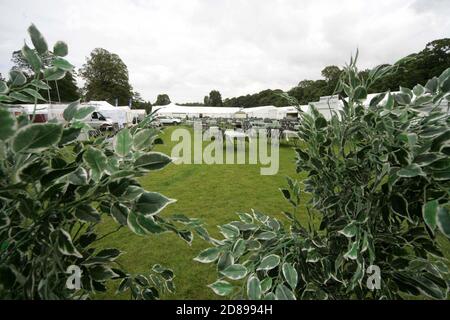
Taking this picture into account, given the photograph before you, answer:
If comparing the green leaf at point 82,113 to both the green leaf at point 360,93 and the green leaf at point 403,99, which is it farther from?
the green leaf at point 403,99

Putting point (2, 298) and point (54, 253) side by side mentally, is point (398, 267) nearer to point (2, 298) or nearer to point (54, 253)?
point (54, 253)

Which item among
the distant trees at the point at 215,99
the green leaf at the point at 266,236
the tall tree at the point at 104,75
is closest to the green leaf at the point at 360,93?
the green leaf at the point at 266,236

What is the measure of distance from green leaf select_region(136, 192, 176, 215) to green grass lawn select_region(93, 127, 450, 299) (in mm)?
982

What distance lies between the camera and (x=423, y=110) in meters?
1.10

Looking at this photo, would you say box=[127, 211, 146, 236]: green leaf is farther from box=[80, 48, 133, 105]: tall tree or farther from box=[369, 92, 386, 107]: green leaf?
box=[80, 48, 133, 105]: tall tree

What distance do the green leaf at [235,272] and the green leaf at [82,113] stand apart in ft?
2.72

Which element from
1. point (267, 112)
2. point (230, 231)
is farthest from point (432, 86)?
point (267, 112)

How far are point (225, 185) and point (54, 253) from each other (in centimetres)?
627

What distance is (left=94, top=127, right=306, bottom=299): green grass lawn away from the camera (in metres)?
2.98

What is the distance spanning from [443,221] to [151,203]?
0.79 m

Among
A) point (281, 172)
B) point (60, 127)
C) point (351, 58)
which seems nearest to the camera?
point (60, 127)

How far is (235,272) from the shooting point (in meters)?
0.97
